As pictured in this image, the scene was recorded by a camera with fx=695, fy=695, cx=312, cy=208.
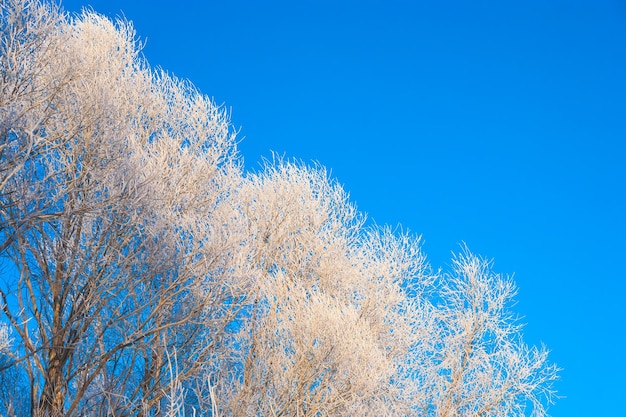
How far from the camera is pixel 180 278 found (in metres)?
9.71

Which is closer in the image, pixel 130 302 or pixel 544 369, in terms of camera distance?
pixel 130 302

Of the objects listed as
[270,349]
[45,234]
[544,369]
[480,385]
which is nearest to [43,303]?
[45,234]

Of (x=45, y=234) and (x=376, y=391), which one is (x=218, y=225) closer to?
(x=45, y=234)

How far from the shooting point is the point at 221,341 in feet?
35.6

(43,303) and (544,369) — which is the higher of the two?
(544,369)

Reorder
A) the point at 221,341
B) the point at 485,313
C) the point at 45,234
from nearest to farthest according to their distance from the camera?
the point at 45,234 → the point at 221,341 → the point at 485,313

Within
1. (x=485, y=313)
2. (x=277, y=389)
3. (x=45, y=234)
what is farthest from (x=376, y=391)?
(x=45, y=234)

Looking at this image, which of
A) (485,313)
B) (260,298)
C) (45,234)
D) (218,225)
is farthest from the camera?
(485,313)

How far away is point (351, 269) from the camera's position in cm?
1325

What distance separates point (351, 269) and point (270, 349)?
9.58 feet

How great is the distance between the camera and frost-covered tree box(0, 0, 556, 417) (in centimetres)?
867

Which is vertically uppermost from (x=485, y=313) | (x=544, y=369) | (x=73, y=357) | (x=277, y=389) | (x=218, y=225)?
(x=485, y=313)

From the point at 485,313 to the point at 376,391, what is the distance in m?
3.25

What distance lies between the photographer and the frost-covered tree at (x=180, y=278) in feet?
28.5
